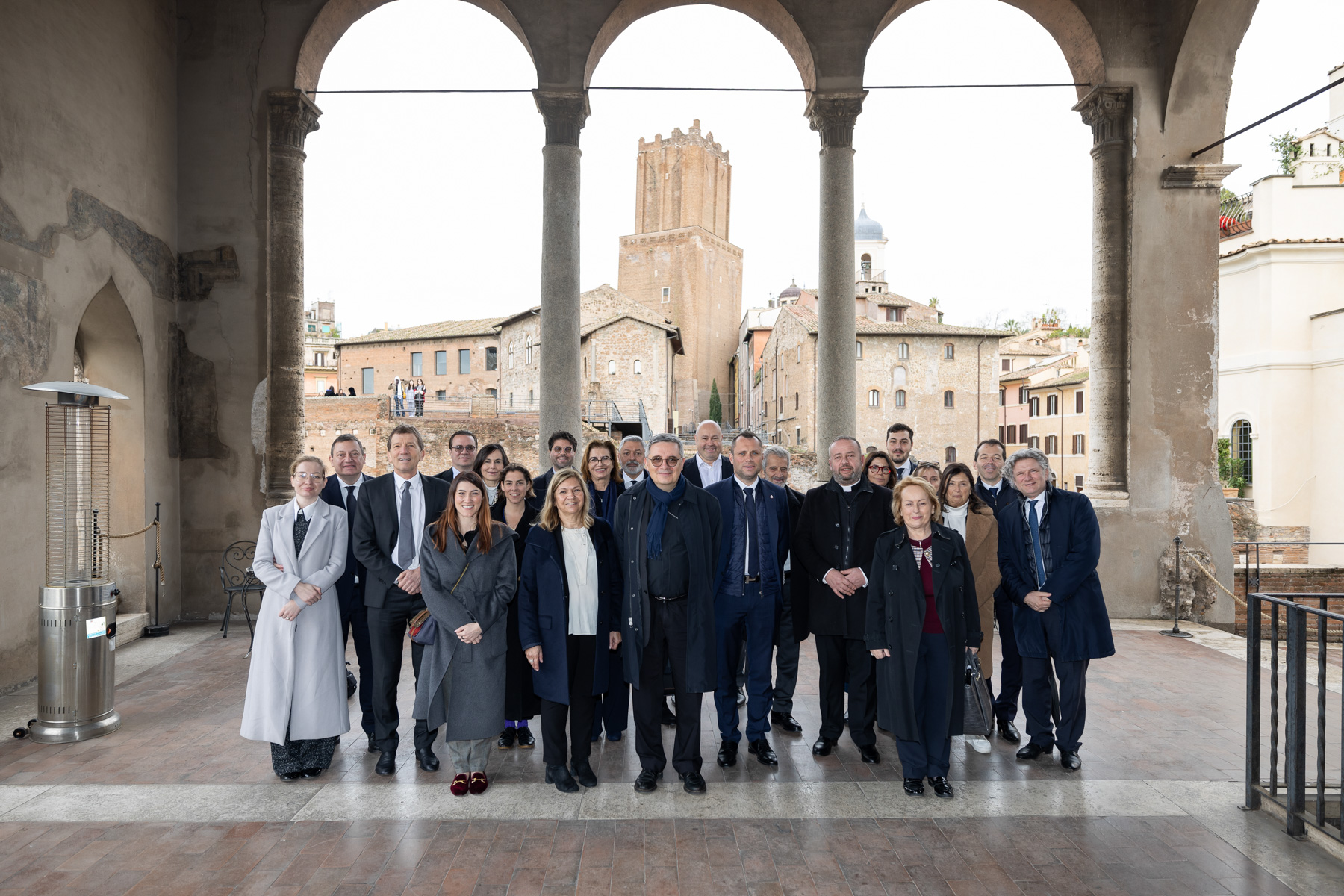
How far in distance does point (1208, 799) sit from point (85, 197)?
9.31 meters

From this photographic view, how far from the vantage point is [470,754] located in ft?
13.9

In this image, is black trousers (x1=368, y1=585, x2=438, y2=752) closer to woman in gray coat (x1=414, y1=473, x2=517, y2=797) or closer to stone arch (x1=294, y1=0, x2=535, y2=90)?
woman in gray coat (x1=414, y1=473, x2=517, y2=797)

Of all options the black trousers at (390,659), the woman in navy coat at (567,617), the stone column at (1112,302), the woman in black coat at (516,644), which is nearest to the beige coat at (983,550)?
the woman in navy coat at (567,617)

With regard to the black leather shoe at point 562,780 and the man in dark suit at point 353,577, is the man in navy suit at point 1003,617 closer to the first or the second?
the black leather shoe at point 562,780

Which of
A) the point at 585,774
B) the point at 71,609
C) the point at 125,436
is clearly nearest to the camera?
the point at 585,774

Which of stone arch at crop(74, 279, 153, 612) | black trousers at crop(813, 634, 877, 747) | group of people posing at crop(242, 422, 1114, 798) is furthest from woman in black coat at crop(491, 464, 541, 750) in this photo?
stone arch at crop(74, 279, 153, 612)

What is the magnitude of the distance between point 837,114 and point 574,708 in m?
7.27

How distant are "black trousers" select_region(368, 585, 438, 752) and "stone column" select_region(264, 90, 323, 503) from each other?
4768mm

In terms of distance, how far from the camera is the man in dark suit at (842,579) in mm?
4711

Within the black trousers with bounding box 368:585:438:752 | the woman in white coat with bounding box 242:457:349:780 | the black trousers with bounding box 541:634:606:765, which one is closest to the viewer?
the black trousers with bounding box 541:634:606:765

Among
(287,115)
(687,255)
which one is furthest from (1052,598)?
(687,255)

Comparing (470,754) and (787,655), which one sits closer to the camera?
(470,754)

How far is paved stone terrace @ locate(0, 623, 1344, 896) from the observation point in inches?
131

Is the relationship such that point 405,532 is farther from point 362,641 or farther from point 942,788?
point 942,788
